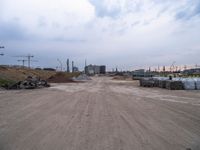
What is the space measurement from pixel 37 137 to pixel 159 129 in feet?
13.7

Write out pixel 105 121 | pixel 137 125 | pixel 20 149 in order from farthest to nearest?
pixel 105 121 < pixel 137 125 < pixel 20 149

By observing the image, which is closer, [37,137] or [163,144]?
[163,144]

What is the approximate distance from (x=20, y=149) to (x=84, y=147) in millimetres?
1596

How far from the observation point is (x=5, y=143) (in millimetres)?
8023

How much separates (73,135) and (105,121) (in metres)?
3.13

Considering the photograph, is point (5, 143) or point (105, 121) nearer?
point (5, 143)

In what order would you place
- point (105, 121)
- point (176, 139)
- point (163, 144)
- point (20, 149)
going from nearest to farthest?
1. point (20, 149)
2. point (163, 144)
3. point (176, 139)
4. point (105, 121)

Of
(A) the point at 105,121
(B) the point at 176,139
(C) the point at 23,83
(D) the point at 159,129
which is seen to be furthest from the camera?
(C) the point at 23,83

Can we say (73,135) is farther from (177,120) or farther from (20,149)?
(177,120)

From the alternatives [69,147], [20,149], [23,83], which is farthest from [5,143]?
[23,83]

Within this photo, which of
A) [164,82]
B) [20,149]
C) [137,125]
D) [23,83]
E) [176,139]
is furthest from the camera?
[164,82]

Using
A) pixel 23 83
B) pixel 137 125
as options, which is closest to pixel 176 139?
pixel 137 125

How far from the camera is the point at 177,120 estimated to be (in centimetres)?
1262

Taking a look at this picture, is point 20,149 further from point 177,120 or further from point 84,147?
point 177,120
